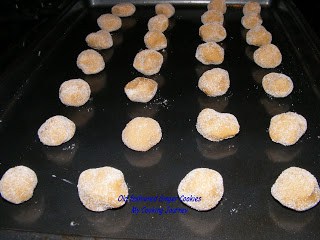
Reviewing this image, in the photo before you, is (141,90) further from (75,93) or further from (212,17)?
(212,17)

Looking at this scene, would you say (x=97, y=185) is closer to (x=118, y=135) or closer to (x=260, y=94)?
(x=118, y=135)

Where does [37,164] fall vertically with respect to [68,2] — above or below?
below

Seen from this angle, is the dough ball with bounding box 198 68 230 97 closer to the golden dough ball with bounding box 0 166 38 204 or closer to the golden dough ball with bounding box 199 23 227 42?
the golden dough ball with bounding box 199 23 227 42

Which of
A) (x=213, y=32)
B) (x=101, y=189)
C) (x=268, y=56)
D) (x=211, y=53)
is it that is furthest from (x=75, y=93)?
(x=268, y=56)

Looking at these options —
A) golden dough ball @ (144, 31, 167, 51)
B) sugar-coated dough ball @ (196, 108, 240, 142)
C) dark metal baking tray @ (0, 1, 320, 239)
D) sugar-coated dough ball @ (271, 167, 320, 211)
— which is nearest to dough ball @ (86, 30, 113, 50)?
dark metal baking tray @ (0, 1, 320, 239)

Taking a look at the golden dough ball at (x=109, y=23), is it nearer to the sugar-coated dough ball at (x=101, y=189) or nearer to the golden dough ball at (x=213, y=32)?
the golden dough ball at (x=213, y=32)

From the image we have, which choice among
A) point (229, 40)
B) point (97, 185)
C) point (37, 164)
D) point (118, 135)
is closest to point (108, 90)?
point (118, 135)
